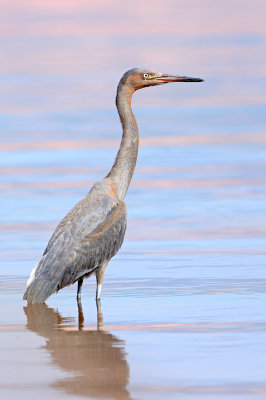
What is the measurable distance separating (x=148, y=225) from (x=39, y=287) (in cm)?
481

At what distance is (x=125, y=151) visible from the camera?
15.2 meters

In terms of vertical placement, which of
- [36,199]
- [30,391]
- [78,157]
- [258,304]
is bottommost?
[30,391]

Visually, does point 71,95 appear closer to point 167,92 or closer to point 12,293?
point 167,92

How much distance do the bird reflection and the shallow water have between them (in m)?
0.02

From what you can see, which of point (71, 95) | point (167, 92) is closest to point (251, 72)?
point (167, 92)

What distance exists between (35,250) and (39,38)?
30809 millimetres

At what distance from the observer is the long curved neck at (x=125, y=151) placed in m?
15.0

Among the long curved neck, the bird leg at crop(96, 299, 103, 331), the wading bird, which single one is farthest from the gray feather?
the bird leg at crop(96, 299, 103, 331)

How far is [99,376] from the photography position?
400 inches

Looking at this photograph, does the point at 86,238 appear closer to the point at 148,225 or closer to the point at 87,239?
the point at 87,239

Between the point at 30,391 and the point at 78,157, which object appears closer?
the point at 30,391

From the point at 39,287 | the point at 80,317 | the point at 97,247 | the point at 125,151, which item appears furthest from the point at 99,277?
the point at 125,151

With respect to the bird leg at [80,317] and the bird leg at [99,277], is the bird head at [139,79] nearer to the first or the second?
the bird leg at [99,277]

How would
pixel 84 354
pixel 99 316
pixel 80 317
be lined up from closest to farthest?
pixel 84 354
pixel 99 316
pixel 80 317
